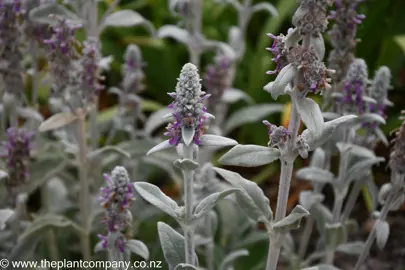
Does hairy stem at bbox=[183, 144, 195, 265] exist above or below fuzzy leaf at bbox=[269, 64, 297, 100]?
below

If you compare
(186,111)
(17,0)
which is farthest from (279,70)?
(17,0)

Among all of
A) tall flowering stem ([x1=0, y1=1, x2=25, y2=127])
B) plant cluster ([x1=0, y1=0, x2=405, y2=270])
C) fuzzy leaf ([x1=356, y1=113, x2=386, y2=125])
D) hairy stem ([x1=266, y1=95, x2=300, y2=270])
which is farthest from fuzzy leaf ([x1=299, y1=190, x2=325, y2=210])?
tall flowering stem ([x1=0, y1=1, x2=25, y2=127])

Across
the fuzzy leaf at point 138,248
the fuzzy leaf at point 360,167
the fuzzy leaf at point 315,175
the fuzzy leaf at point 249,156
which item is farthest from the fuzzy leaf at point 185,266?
the fuzzy leaf at point 360,167

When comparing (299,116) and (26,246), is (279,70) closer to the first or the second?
(299,116)

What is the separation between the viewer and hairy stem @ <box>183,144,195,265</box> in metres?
1.52

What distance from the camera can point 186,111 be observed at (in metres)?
1.43

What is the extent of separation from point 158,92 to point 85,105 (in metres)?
1.67

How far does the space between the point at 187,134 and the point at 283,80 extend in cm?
27

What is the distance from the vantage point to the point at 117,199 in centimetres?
168

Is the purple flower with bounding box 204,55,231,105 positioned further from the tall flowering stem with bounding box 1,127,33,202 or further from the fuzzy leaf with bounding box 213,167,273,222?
the fuzzy leaf with bounding box 213,167,273,222

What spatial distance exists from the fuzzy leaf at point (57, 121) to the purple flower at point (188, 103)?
2.56 ft

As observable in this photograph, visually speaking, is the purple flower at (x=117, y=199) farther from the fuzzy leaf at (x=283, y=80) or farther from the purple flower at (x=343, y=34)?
the purple flower at (x=343, y=34)

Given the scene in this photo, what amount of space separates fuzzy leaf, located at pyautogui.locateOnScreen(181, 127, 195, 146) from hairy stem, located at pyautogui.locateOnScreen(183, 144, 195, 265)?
0.07 metres

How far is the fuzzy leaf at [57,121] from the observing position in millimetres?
2098
